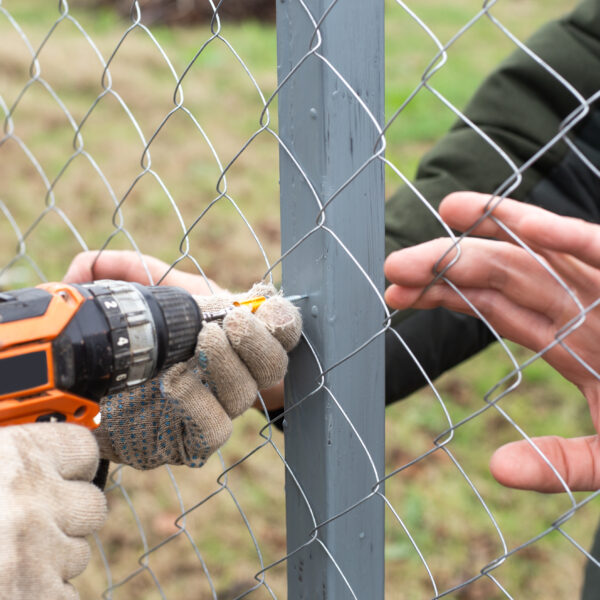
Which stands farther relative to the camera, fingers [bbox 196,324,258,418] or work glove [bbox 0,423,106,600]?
fingers [bbox 196,324,258,418]

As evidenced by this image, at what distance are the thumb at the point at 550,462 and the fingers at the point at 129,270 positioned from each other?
22.9 inches

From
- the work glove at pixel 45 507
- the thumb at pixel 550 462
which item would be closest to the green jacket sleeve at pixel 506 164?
the thumb at pixel 550 462

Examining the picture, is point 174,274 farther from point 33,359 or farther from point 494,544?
point 494,544

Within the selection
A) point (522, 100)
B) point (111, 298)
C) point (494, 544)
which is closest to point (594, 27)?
point (522, 100)

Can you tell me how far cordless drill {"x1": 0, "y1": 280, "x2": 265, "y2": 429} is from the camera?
30.7 inches

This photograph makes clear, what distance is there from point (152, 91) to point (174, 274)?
145 inches

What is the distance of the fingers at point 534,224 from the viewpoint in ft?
2.27

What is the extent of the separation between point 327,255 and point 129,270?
1.70ft

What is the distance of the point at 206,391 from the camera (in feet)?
2.97

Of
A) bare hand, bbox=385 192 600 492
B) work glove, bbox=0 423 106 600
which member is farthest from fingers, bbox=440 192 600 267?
work glove, bbox=0 423 106 600

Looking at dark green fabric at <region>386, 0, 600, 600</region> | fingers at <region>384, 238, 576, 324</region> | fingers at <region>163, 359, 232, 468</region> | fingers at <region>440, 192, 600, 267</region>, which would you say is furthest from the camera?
dark green fabric at <region>386, 0, 600, 600</region>

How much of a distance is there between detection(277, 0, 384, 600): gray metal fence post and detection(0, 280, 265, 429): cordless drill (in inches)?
6.5

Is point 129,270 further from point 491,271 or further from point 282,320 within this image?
point 491,271

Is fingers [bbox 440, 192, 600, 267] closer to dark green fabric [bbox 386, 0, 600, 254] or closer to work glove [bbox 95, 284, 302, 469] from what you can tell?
work glove [bbox 95, 284, 302, 469]
